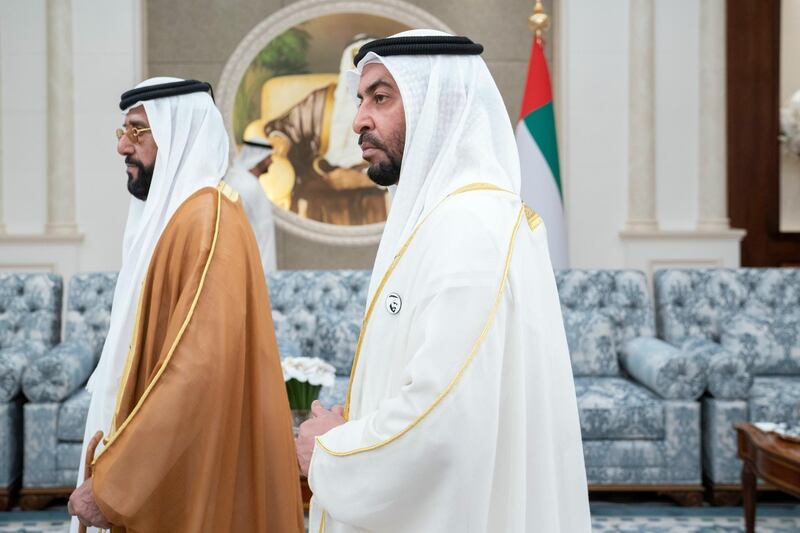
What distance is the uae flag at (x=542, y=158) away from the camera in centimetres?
584

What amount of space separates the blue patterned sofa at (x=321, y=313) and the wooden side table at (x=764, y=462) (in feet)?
6.45

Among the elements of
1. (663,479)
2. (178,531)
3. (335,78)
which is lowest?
(663,479)

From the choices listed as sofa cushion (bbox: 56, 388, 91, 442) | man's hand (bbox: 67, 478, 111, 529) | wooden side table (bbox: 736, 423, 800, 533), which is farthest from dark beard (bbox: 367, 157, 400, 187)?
sofa cushion (bbox: 56, 388, 91, 442)

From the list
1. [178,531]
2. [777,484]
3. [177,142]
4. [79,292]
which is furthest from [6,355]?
[777,484]

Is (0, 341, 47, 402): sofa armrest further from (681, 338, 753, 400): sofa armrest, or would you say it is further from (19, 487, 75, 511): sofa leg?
(681, 338, 753, 400): sofa armrest

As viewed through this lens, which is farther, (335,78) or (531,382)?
(335,78)

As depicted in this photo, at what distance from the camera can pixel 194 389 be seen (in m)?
1.91

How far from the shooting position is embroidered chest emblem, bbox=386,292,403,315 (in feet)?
4.72

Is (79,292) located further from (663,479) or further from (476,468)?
(476,468)

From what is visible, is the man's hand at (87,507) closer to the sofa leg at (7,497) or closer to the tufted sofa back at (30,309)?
the sofa leg at (7,497)

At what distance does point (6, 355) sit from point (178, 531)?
2.79 m

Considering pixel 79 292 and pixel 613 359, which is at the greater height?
pixel 79 292

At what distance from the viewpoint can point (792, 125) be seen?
21.5ft

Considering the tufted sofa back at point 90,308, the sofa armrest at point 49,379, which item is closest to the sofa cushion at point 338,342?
the tufted sofa back at point 90,308
